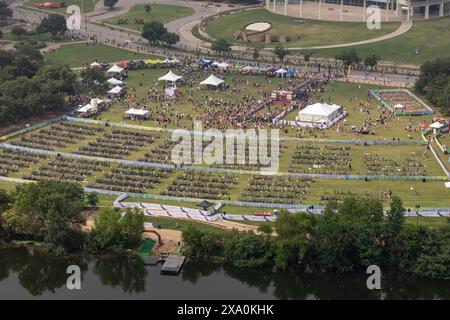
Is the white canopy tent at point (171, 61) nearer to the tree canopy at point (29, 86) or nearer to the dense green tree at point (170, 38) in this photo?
the dense green tree at point (170, 38)

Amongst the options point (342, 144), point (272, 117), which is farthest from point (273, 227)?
point (272, 117)

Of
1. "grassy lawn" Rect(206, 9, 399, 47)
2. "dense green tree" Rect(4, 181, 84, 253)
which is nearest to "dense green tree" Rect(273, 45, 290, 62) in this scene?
"grassy lawn" Rect(206, 9, 399, 47)

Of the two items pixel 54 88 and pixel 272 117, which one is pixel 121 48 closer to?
pixel 54 88

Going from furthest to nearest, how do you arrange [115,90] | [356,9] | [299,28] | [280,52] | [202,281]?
[356,9]
[299,28]
[280,52]
[115,90]
[202,281]

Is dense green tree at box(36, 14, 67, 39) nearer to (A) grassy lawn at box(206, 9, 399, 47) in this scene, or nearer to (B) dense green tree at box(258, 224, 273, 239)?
(A) grassy lawn at box(206, 9, 399, 47)

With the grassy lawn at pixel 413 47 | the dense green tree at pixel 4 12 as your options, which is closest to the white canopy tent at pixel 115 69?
the grassy lawn at pixel 413 47

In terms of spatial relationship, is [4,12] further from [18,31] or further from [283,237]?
[283,237]

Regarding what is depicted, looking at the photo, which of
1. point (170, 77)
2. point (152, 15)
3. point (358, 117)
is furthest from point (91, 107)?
point (152, 15)

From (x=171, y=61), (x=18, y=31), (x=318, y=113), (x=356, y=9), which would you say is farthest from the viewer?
(x=356, y=9)
